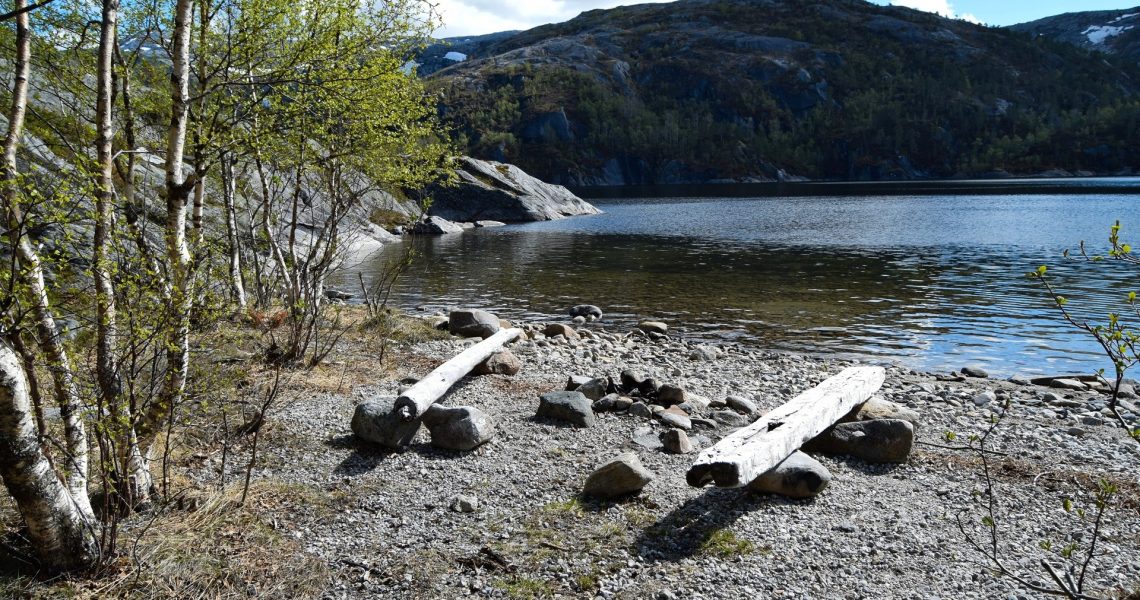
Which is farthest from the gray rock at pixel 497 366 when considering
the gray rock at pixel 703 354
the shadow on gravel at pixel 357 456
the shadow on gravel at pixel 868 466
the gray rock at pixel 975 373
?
the gray rock at pixel 975 373

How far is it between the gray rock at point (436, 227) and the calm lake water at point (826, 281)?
3187mm

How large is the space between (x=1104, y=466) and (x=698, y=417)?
20.4 feet

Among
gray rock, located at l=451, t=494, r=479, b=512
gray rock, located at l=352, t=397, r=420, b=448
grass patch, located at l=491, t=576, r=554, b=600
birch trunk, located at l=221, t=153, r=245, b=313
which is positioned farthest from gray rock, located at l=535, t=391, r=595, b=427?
birch trunk, located at l=221, t=153, r=245, b=313

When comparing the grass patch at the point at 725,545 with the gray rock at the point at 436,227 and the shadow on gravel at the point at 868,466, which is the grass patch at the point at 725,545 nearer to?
the shadow on gravel at the point at 868,466

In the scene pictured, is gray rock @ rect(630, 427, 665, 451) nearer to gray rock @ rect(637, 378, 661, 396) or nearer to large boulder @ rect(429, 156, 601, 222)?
gray rock @ rect(637, 378, 661, 396)

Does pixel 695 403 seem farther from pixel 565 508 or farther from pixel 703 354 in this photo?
pixel 703 354

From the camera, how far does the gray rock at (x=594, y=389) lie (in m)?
13.4

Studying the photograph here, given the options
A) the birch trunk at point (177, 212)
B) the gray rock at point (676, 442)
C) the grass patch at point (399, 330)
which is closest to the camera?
the birch trunk at point (177, 212)

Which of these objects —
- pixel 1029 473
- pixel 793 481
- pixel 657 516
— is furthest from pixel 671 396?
pixel 1029 473

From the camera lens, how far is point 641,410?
488 inches

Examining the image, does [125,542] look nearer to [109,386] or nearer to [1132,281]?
[109,386]

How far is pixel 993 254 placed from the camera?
42750 millimetres

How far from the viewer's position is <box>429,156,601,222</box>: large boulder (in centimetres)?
7638

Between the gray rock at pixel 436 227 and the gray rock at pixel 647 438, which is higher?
the gray rock at pixel 436 227
